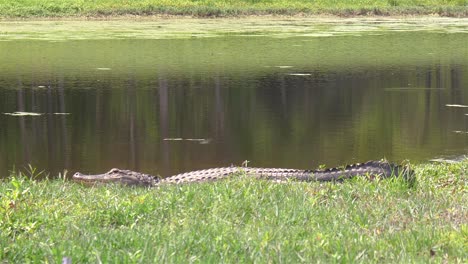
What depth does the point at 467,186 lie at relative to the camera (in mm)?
7309

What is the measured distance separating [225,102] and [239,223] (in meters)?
9.48

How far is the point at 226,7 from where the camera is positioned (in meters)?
42.4

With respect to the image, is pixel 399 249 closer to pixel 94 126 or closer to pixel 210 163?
pixel 210 163

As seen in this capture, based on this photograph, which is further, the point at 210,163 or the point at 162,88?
the point at 162,88

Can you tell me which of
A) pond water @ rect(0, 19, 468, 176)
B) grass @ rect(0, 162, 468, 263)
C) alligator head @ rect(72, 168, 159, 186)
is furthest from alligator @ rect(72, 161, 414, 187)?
pond water @ rect(0, 19, 468, 176)

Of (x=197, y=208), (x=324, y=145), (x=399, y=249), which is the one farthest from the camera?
(x=324, y=145)

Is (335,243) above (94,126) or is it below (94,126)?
above

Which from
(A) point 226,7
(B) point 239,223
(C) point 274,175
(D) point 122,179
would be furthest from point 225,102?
(A) point 226,7

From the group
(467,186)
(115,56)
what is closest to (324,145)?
(467,186)

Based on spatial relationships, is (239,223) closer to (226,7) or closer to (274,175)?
(274,175)

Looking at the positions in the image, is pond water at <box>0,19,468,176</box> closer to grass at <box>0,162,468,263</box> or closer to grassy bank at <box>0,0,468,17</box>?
grass at <box>0,162,468,263</box>

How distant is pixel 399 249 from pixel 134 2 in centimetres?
3894

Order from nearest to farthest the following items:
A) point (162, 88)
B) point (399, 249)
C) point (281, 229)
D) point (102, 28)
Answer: point (399, 249)
point (281, 229)
point (162, 88)
point (102, 28)

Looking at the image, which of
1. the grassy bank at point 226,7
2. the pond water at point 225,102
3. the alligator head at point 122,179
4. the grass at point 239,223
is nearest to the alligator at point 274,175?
the alligator head at point 122,179
